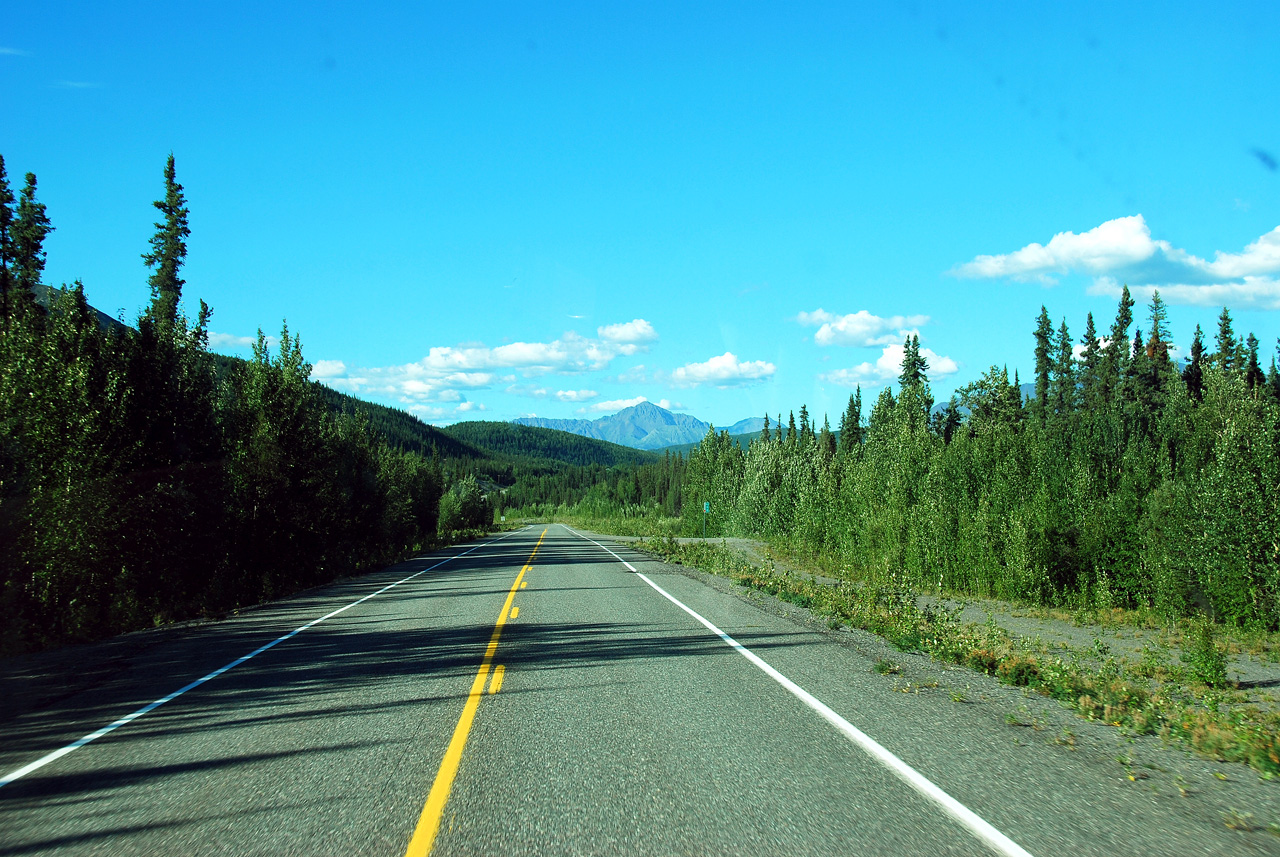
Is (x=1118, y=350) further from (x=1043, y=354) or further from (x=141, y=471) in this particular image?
(x=141, y=471)

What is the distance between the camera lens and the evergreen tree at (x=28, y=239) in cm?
3094

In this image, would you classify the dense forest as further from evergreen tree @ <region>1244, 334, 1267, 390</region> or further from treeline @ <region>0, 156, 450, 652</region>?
evergreen tree @ <region>1244, 334, 1267, 390</region>

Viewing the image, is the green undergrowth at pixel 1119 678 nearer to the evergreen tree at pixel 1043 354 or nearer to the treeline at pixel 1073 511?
the treeline at pixel 1073 511

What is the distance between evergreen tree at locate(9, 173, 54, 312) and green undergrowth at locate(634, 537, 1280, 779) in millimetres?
35389

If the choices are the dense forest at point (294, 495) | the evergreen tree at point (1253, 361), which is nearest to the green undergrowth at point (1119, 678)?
the dense forest at point (294, 495)

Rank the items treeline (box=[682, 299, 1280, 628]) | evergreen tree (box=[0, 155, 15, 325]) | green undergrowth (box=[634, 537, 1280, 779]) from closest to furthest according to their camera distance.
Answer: green undergrowth (box=[634, 537, 1280, 779])
treeline (box=[682, 299, 1280, 628])
evergreen tree (box=[0, 155, 15, 325])

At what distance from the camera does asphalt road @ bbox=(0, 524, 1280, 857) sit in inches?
169

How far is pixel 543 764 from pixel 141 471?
51.6ft

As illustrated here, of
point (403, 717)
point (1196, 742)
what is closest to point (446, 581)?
point (403, 717)

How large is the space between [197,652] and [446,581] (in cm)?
1178

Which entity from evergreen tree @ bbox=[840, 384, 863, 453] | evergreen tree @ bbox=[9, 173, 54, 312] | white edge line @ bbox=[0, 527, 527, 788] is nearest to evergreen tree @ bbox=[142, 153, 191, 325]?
evergreen tree @ bbox=[9, 173, 54, 312]

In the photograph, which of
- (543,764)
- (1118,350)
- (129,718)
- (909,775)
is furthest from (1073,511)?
(1118,350)

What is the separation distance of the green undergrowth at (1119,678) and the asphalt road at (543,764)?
1319mm

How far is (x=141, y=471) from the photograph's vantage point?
17.0m
